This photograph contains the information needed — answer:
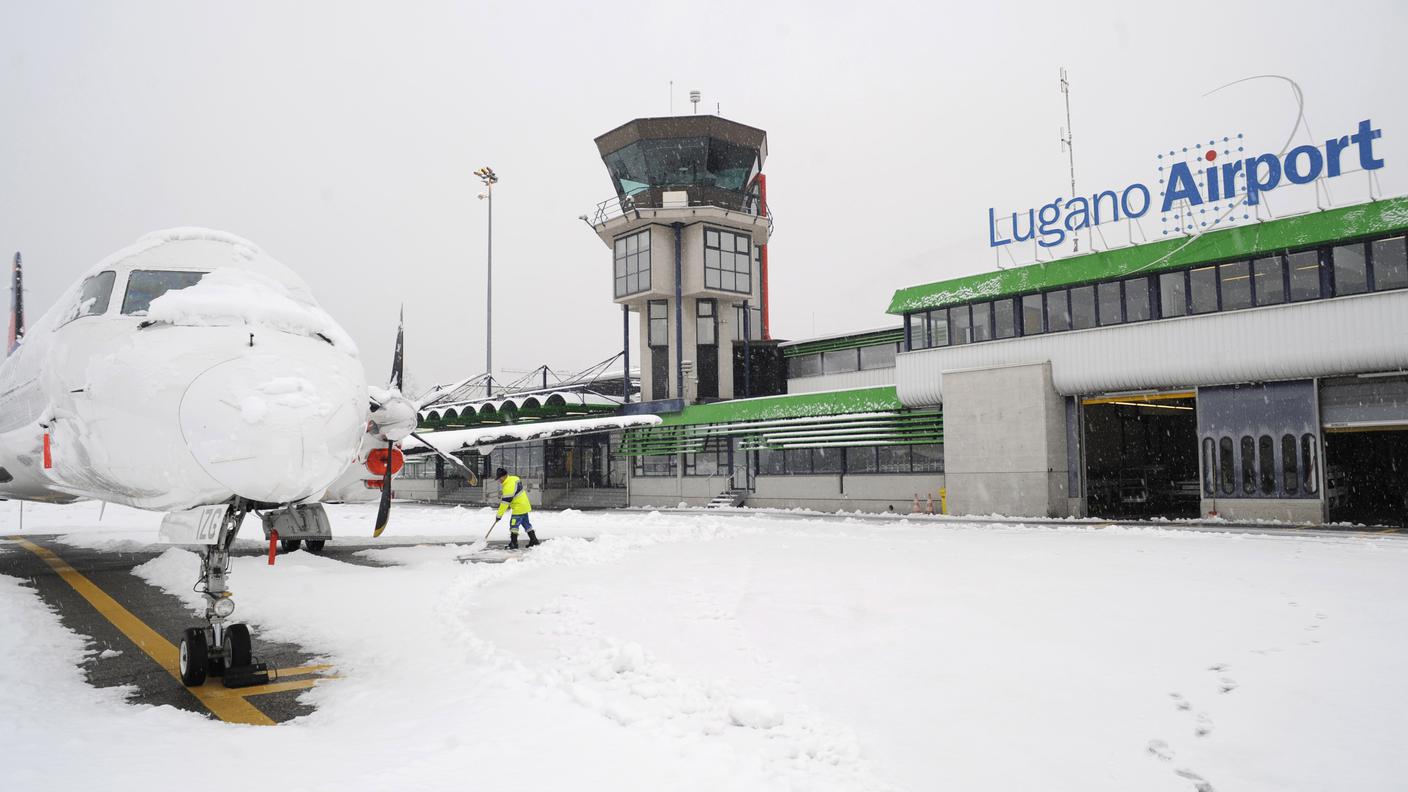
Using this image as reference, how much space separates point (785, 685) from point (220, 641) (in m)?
4.74

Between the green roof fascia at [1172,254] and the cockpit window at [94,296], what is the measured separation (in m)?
23.1

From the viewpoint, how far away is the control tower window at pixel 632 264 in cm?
3866

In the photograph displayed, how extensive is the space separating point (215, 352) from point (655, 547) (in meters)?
11.2

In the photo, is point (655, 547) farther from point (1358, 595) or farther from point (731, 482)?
point (731, 482)

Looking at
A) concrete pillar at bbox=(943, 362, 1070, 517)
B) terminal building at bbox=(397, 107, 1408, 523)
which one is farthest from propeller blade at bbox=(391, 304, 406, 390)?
concrete pillar at bbox=(943, 362, 1070, 517)

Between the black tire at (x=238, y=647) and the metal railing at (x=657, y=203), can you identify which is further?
the metal railing at (x=657, y=203)

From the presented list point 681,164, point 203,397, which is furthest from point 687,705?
point 681,164

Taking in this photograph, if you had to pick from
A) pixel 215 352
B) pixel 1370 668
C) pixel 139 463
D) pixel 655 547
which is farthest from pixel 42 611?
pixel 1370 668

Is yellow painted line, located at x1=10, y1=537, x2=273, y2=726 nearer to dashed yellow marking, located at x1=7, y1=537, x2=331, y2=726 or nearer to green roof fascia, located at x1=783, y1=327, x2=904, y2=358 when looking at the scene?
dashed yellow marking, located at x1=7, y1=537, x2=331, y2=726

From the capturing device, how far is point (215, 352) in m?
6.44

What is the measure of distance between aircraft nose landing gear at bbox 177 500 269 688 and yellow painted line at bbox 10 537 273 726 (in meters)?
0.17

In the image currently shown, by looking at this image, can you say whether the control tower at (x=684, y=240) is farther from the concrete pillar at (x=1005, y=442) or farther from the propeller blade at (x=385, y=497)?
the propeller blade at (x=385, y=497)

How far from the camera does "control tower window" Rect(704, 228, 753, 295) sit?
38.6 m

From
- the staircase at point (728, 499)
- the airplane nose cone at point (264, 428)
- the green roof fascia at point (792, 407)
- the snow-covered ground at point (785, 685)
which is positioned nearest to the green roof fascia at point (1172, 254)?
the green roof fascia at point (792, 407)
